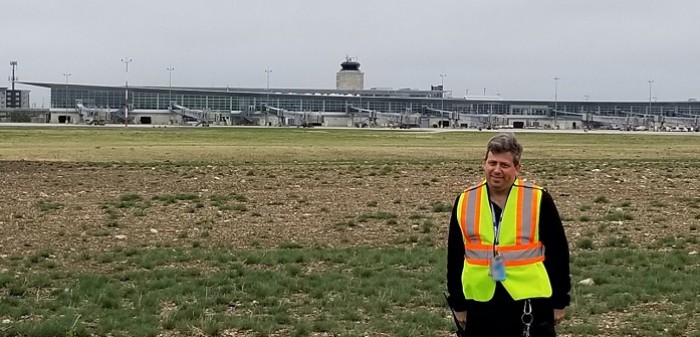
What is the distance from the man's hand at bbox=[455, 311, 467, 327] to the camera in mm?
5801

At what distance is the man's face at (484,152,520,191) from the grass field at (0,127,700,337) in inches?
150

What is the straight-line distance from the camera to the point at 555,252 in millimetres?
5676

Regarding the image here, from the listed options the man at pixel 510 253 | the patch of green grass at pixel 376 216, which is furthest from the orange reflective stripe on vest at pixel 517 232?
the patch of green grass at pixel 376 216

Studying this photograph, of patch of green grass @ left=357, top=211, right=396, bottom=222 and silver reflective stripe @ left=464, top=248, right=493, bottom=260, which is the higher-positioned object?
silver reflective stripe @ left=464, top=248, right=493, bottom=260

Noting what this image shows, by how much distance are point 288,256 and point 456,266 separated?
794 cm

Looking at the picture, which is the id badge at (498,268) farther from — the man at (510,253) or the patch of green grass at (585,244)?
the patch of green grass at (585,244)

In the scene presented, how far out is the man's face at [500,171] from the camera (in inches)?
219

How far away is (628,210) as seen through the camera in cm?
1956

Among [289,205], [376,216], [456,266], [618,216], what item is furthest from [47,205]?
[456,266]

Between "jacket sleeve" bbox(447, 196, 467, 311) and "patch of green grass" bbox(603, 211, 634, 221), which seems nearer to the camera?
"jacket sleeve" bbox(447, 196, 467, 311)

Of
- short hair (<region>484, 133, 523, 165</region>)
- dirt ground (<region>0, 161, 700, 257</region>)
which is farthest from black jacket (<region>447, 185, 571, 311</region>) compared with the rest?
dirt ground (<region>0, 161, 700, 257</region>)

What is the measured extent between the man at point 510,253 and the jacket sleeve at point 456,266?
0.06m

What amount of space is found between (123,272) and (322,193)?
1101cm

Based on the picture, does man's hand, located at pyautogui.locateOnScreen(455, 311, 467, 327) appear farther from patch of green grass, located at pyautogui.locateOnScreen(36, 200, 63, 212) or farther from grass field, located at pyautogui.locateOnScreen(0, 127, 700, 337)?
patch of green grass, located at pyautogui.locateOnScreen(36, 200, 63, 212)
